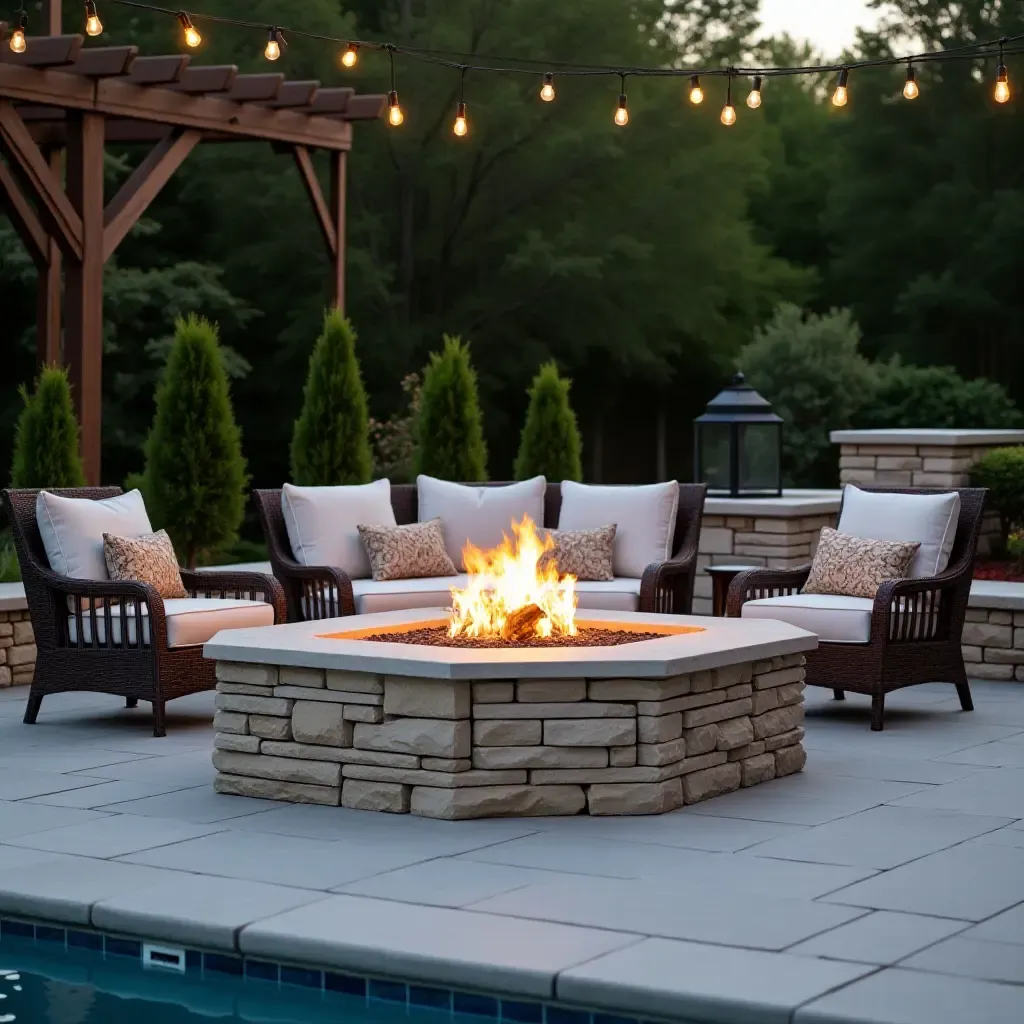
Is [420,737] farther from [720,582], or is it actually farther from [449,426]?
[449,426]

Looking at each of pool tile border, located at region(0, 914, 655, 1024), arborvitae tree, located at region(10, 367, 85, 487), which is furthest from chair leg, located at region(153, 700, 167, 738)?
arborvitae tree, located at region(10, 367, 85, 487)

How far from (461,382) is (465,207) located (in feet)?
38.9

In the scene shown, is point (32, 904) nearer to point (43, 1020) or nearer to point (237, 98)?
point (43, 1020)

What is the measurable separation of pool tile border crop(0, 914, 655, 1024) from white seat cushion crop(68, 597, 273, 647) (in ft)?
8.67

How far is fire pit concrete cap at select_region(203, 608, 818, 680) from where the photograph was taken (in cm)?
539

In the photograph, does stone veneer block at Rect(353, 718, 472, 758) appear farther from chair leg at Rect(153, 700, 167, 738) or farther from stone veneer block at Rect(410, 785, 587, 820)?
chair leg at Rect(153, 700, 167, 738)

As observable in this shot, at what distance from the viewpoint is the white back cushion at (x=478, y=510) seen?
29.7 ft

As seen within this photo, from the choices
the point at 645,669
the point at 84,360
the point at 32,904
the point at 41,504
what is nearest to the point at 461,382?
the point at 84,360

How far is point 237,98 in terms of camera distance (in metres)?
11.2

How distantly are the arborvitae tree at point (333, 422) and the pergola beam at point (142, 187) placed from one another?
4.34 feet

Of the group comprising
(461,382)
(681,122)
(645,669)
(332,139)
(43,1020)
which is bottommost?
(43,1020)

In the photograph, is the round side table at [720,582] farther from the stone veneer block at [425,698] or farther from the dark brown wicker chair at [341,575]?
the stone veneer block at [425,698]

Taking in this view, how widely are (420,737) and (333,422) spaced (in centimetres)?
549

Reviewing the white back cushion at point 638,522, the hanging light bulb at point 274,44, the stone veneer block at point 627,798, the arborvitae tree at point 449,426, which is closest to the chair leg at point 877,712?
the white back cushion at point 638,522
